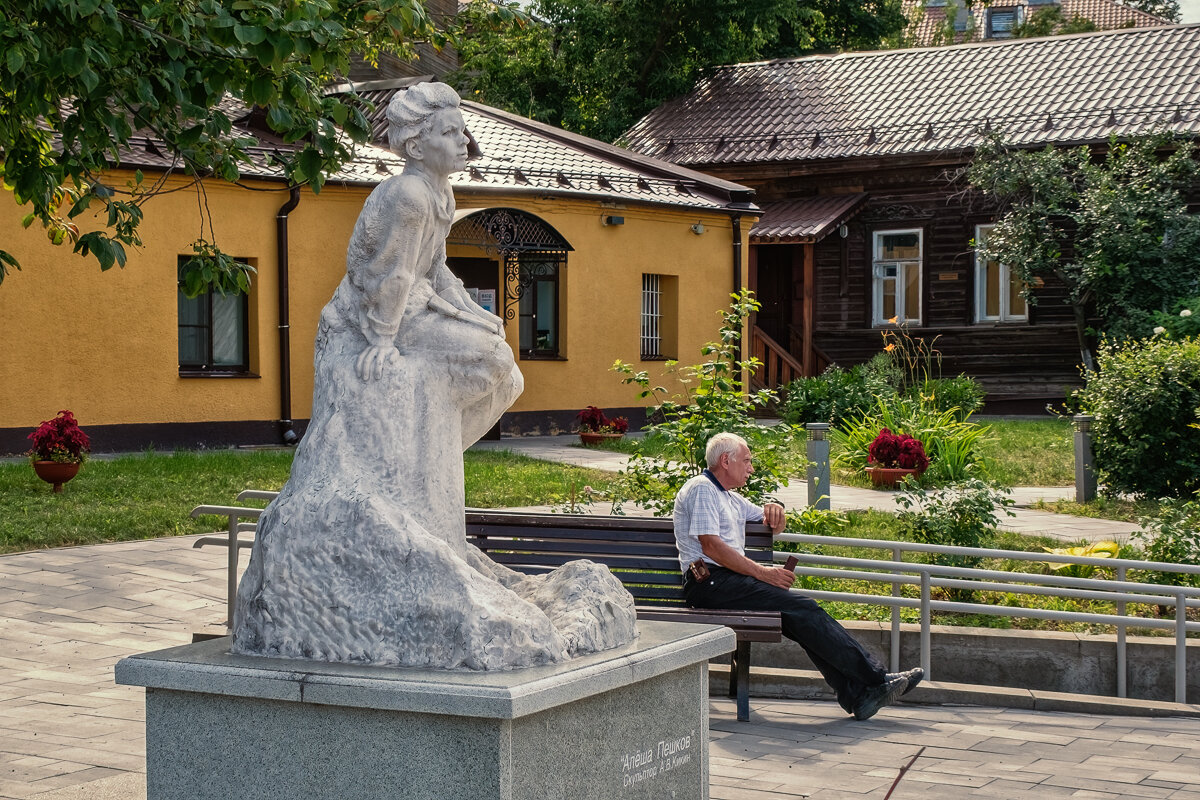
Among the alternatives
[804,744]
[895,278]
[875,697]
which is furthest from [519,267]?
[804,744]

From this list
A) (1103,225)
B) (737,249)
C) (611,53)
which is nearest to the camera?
(1103,225)

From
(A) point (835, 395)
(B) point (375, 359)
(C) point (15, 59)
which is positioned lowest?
(A) point (835, 395)

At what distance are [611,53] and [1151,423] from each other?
19.0 m

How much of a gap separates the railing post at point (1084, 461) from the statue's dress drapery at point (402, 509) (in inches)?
350

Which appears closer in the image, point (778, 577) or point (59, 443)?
point (778, 577)

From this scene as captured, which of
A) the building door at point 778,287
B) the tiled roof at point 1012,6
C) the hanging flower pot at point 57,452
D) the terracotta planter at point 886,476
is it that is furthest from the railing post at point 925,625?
the tiled roof at point 1012,6

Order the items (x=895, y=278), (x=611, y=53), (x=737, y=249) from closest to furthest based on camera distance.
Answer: (x=737, y=249), (x=895, y=278), (x=611, y=53)

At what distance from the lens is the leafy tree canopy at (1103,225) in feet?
70.8

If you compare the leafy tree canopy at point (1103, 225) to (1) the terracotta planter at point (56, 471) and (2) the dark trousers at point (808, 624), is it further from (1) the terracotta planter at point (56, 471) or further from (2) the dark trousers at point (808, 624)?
(2) the dark trousers at point (808, 624)

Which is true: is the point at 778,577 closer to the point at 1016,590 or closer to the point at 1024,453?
the point at 1016,590

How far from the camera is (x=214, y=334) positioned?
17734 millimetres

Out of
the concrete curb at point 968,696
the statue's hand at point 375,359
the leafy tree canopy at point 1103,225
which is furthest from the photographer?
the leafy tree canopy at point 1103,225

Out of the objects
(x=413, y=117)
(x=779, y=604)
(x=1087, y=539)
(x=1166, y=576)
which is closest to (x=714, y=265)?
(x=1087, y=539)

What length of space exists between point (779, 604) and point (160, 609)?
3.93m
